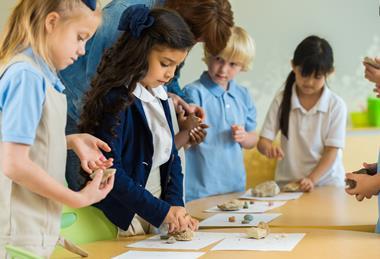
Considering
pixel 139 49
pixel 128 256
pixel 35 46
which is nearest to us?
pixel 35 46

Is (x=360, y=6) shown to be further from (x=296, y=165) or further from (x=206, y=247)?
(x=206, y=247)

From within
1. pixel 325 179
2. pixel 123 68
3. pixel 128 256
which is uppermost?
pixel 123 68

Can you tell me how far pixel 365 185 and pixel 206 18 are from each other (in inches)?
27.3

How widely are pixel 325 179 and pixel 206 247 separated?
58.0 inches

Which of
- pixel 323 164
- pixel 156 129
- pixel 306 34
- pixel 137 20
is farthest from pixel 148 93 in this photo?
pixel 306 34

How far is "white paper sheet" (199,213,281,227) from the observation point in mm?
1994

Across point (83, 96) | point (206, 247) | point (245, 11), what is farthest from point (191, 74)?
point (206, 247)

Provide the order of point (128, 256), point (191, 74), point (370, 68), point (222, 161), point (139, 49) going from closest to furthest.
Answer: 1. point (128, 256)
2. point (139, 49)
3. point (370, 68)
4. point (222, 161)
5. point (191, 74)

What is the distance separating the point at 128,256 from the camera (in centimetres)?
156

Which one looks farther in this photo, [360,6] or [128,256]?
[360,6]

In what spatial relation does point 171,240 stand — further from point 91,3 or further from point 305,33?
point 305,33

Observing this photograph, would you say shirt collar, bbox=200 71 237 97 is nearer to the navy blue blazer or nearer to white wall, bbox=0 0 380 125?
the navy blue blazer

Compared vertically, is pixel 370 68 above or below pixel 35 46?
below

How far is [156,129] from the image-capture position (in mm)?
1919
